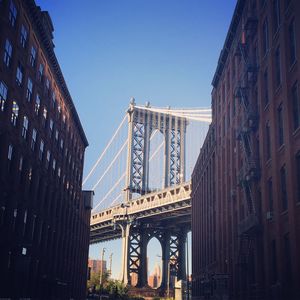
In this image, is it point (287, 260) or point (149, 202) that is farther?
point (149, 202)

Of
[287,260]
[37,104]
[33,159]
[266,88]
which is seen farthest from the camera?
[37,104]

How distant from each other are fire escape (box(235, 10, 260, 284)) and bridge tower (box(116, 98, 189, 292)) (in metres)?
78.9

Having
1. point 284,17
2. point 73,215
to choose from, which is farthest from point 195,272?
point 284,17

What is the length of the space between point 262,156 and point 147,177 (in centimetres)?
9079

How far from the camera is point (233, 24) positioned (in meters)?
47.1

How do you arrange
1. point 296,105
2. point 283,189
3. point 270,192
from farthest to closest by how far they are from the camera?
1. point 270,192
2. point 283,189
3. point 296,105

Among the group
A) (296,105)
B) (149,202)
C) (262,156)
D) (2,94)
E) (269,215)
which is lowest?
(269,215)

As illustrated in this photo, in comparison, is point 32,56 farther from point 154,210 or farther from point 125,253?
point 125,253

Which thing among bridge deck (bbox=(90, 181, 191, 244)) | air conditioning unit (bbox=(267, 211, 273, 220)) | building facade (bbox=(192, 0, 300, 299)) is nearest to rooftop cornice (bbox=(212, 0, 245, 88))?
building facade (bbox=(192, 0, 300, 299))

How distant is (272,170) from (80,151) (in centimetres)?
4959

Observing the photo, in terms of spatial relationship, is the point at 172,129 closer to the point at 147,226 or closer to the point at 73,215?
the point at 147,226

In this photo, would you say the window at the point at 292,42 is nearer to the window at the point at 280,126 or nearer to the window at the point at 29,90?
the window at the point at 280,126

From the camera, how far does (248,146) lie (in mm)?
39406

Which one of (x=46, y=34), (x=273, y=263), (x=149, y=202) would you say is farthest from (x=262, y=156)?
(x=149, y=202)
